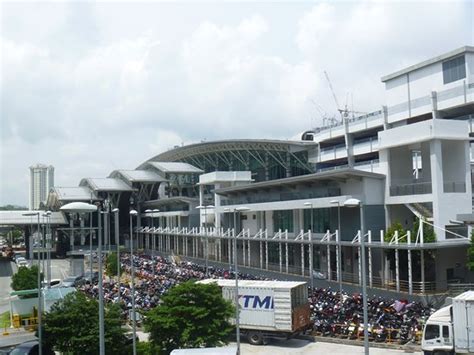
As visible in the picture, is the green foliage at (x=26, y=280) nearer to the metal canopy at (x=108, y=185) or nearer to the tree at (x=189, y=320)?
the tree at (x=189, y=320)

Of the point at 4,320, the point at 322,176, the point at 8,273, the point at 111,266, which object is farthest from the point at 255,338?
the point at 8,273

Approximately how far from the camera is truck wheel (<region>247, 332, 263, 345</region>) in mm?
25688

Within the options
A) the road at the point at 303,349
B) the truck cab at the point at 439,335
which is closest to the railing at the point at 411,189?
the road at the point at 303,349

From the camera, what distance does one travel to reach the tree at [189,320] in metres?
20.9

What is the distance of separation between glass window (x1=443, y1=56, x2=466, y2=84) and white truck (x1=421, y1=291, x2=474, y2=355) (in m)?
33.0

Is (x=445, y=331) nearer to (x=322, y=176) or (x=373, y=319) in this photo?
(x=373, y=319)

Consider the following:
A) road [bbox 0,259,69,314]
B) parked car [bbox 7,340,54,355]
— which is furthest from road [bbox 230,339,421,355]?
road [bbox 0,259,69,314]

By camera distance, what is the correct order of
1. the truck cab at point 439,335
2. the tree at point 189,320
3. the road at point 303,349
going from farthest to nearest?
the road at point 303,349, the tree at point 189,320, the truck cab at point 439,335

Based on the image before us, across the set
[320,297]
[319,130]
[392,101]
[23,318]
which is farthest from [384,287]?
[319,130]

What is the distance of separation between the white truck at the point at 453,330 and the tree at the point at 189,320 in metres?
7.73

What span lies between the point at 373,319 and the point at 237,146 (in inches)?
1982

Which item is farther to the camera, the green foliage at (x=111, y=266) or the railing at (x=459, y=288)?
the green foliage at (x=111, y=266)

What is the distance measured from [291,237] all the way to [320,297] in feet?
49.7

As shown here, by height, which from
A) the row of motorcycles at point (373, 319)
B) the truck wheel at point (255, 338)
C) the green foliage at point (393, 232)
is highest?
the green foliage at point (393, 232)
